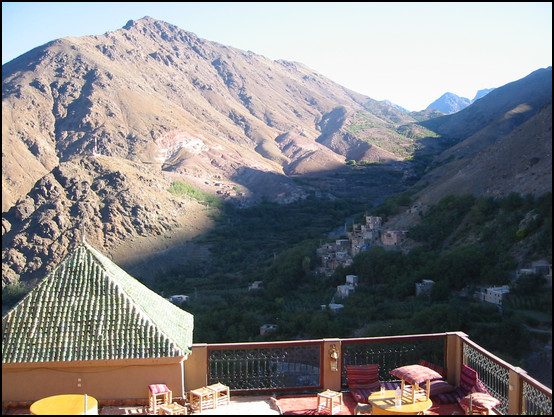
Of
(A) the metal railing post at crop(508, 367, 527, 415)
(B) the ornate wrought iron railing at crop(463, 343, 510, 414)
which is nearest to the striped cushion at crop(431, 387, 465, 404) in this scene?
(B) the ornate wrought iron railing at crop(463, 343, 510, 414)

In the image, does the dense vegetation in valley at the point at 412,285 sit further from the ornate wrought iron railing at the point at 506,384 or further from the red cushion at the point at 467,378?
the red cushion at the point at 467,378

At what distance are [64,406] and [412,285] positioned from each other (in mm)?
22351

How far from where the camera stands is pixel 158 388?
21.1ft

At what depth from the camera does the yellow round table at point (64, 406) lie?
215 inches

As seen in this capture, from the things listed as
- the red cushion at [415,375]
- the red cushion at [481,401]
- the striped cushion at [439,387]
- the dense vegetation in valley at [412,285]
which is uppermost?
the red cushion at [415,375]

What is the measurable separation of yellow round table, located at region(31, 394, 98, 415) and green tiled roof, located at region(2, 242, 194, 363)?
2.31 ft

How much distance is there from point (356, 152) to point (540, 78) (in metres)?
36.4

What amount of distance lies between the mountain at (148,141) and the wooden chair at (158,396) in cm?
3311

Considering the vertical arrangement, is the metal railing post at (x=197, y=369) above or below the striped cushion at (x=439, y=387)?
above

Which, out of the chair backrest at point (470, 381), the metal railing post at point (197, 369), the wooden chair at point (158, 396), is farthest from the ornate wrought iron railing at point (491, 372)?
the wooden chair at point (158, 396)

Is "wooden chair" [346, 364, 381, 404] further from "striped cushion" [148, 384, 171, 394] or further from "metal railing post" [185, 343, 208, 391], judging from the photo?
"striped cushion" [148, 384, 171, 394]

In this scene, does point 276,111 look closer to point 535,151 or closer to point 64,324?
point 535,151

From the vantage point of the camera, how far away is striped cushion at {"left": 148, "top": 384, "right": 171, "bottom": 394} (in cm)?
633

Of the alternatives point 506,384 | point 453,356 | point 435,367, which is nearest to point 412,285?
point 453,356
